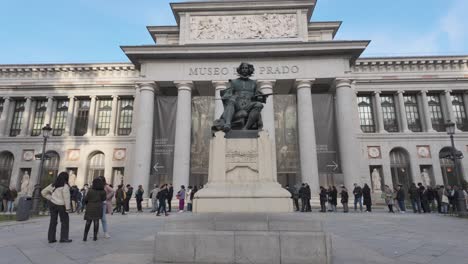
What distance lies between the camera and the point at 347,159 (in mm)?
22859

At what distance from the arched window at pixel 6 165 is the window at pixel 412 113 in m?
43.5

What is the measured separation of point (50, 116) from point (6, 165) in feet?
23.3

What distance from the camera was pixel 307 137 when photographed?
23.2 metres

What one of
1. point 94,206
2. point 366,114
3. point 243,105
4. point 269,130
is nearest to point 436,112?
point 366,114

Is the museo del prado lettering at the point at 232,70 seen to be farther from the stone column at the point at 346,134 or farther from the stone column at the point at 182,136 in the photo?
the stone column at the point at 346,134

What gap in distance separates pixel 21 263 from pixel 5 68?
3702 centimetres

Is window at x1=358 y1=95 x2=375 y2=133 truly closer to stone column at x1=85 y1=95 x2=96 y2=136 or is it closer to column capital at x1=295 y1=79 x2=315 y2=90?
column capital at x1=295 y1=79 x2=315 y2=90

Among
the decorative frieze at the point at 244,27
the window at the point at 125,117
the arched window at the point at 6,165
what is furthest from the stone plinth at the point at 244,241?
the arched window at the point at 6,165

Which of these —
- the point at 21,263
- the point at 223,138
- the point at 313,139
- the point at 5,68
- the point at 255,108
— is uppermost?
the point at 5,68

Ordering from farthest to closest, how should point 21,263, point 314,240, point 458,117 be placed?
point 458,117
point 21,263
point 314,240

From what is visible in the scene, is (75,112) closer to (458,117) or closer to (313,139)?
(313,139)

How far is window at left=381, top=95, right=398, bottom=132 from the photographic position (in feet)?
104

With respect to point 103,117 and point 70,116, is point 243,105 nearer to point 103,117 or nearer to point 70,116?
point 103,117

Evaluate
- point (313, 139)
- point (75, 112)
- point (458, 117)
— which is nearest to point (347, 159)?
Result: point (313, 139)
